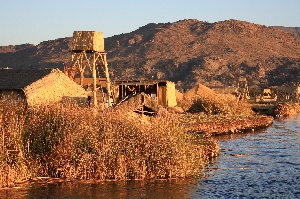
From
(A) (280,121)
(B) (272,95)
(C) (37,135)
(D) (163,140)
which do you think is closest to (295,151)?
(D) (163,140)

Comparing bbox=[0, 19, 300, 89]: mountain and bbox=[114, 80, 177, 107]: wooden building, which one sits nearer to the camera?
bbox=[114, 80, 177, 107]: wooden building

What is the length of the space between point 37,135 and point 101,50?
20.6 meters

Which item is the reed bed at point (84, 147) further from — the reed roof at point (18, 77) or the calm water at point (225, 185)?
the reed roof at point (18, 77)

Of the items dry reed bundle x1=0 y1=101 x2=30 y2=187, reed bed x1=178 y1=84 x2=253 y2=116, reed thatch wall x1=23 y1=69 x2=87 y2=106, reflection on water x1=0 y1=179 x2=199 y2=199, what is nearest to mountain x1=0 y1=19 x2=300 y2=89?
reed bed x1=178 y1=84 x2=253 y2=116

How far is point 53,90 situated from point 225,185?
1714 centimetres

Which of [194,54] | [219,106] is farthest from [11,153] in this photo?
[194,54]

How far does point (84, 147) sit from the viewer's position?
17797 millimetres

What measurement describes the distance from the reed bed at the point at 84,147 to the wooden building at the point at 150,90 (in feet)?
86.3

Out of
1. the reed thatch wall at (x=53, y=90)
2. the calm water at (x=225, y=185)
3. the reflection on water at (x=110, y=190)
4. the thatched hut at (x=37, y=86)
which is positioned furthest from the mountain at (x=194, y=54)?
the reflection on water at (x=110, y=190)

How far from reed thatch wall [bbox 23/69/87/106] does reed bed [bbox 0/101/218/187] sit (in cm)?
1264

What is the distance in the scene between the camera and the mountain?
122438mm

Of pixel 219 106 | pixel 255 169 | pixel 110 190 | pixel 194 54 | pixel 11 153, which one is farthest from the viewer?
pixel 194 54

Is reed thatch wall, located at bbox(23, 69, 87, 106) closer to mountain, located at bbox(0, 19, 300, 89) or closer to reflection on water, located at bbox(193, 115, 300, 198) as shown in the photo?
reflection on water, located at bbox(193, 115, 300, 198)

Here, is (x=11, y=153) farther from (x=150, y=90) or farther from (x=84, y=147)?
(x=150, y=90)
